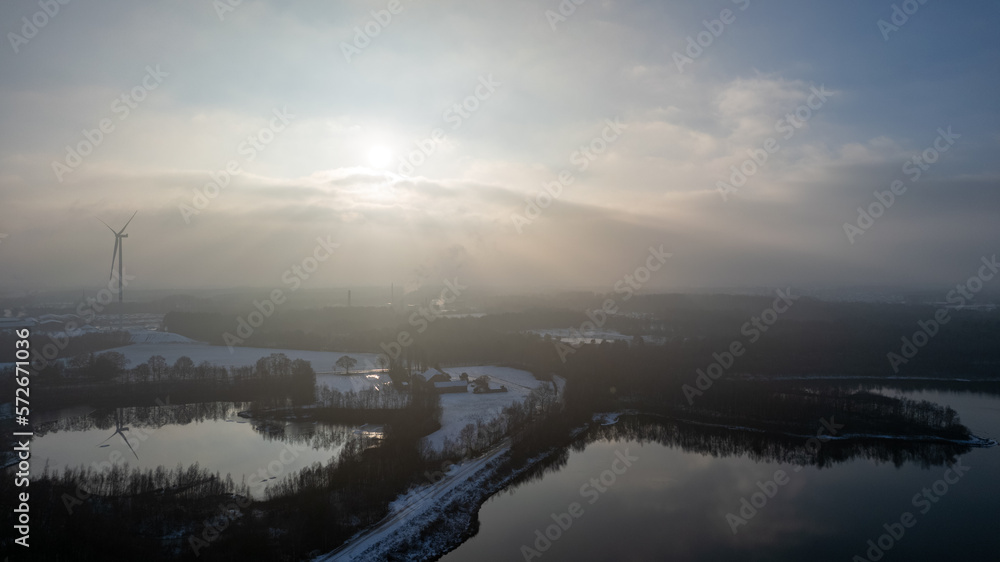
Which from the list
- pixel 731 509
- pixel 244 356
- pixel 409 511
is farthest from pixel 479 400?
pixel 244 356

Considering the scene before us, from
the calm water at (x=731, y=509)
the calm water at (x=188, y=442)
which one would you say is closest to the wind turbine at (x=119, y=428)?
the calm water at (x=188, y=442)

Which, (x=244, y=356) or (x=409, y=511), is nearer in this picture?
(x=409, y=511)

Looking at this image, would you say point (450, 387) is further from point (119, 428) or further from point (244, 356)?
point (244, 356)

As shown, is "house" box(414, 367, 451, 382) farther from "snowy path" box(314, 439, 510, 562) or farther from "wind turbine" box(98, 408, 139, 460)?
"wind turbine" box(98, 408, 139, 460)

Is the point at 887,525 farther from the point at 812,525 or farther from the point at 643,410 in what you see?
the point at 643,410

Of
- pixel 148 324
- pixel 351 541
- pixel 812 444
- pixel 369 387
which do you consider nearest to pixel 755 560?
pixel 351 541

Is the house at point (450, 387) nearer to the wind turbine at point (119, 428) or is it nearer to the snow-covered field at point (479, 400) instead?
the snow-covered field at point (479, 400)
